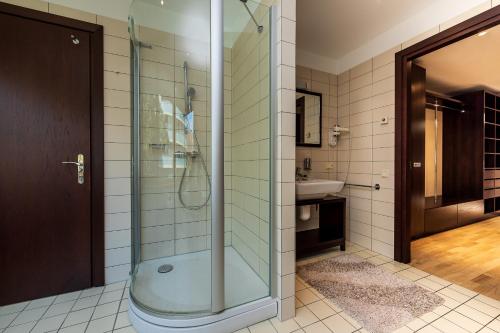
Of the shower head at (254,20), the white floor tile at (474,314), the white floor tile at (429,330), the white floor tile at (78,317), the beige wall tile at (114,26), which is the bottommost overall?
the white floor tile at (78,317)

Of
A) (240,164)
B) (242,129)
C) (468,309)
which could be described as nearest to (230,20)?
(242,129)

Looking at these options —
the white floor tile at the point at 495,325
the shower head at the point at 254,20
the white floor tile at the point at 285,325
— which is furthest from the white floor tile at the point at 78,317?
the white floor tile at the point at 495,325

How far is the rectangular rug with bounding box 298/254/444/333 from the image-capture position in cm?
140

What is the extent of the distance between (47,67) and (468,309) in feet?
11.5

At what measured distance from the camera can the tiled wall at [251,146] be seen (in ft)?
4.94

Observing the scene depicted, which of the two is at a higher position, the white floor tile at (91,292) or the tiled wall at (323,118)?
the tiled wall at (323,118)

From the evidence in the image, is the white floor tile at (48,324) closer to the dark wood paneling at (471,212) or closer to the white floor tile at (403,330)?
the white floor tile at (403,330)

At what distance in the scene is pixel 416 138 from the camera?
2.34 meters

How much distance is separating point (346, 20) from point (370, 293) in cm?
248

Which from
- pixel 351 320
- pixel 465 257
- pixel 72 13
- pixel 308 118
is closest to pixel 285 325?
pixel 351 320

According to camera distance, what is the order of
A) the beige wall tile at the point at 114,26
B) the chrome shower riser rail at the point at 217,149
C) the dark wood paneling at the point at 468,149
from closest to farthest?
the chrome shower riser rail at the point at 217,149 → the beige wall tile at the point at 114,26 → the dark wood paneling at the point at 468,149

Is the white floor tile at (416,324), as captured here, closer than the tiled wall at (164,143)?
Yes

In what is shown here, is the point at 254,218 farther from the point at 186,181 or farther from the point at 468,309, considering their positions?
the point at 468,309

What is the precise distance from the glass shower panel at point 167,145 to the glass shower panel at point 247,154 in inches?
10.0
